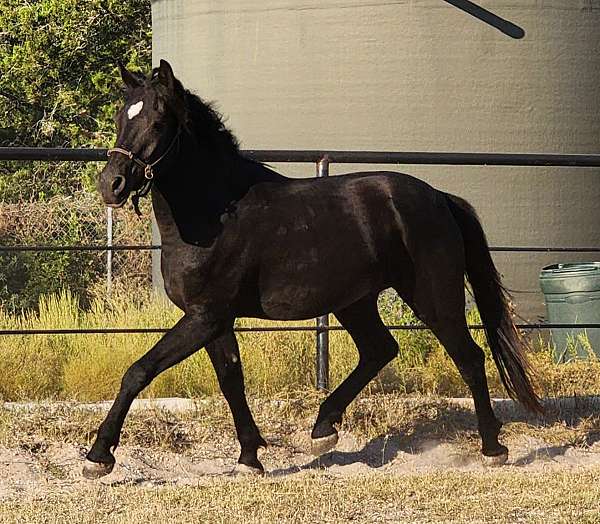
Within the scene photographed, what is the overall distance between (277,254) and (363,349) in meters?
0.94

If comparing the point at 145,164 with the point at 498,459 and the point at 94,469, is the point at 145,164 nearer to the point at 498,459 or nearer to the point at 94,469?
the point at 94,469

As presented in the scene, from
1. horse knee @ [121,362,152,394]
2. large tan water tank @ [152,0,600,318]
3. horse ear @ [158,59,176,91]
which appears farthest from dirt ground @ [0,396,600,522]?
large tan water tank @ [152,0,600,318]

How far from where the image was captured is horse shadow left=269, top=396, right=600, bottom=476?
22.9 ft

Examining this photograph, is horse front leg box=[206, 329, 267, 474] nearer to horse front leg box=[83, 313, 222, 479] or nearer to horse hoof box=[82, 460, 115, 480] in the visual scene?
horse front leg box=[83, 313, 222, 479]

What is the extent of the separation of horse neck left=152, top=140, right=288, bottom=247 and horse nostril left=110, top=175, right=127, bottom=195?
1.26ft

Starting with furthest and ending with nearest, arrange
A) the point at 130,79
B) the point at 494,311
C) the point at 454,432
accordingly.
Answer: the point at 454,432, the point at 494,311, the point at 130,79

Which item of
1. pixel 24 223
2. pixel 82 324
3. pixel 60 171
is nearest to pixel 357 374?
pixel 82 324

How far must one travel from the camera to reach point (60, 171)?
18.2m

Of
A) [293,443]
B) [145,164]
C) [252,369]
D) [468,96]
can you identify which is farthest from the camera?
[468,96]

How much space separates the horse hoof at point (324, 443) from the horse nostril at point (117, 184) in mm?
1862

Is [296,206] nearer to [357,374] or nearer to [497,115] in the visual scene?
[357,374]

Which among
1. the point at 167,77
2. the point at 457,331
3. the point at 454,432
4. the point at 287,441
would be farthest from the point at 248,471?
the point at 167,77

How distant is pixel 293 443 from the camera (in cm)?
714

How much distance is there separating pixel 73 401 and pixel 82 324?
6.74 ft
